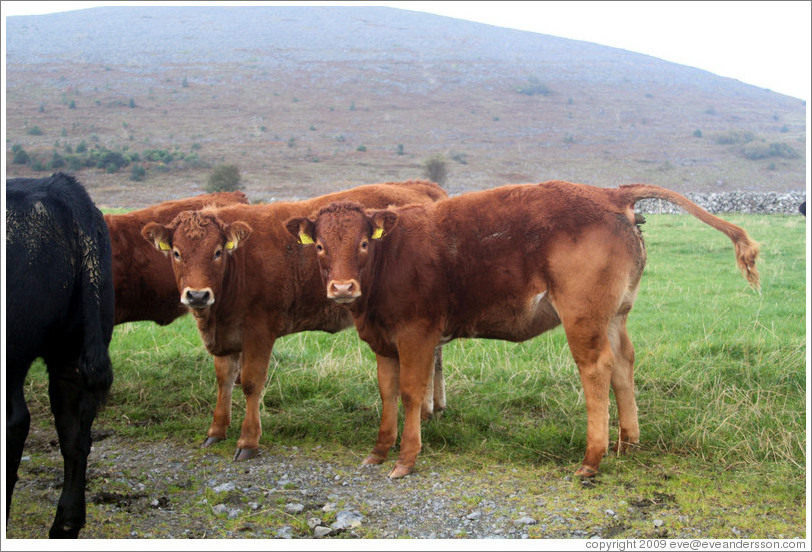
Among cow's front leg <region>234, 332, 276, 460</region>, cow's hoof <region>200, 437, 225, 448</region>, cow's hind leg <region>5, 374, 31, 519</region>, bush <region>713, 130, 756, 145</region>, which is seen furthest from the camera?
bush <region>713, 130, 756, 145</region>

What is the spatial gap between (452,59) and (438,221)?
9527 cm

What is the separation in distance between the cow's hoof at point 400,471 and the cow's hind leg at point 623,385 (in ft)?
5.79

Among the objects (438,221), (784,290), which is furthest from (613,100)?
(438,221)

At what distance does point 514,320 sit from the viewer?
240 inches

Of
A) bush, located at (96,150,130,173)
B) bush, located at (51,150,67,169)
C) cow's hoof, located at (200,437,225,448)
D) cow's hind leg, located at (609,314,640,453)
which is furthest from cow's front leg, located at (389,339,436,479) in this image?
bush, located at (51,150,67,169)

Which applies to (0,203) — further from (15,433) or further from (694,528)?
(694,528)

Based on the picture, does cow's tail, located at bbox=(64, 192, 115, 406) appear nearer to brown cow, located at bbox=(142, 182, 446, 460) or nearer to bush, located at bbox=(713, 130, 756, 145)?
brown cow, located at bbox=(142, 182, 446, 460)

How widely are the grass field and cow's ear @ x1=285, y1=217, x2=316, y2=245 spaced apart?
5.89 ft

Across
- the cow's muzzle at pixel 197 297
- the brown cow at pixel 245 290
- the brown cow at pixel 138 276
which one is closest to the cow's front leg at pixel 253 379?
the brown cow at pixel 245 290

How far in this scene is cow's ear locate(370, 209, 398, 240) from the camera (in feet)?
19.8

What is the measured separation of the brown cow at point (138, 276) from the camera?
752 centimetres

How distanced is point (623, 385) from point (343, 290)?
252 cm

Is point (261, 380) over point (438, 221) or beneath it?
beneath

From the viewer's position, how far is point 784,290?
11891mm
